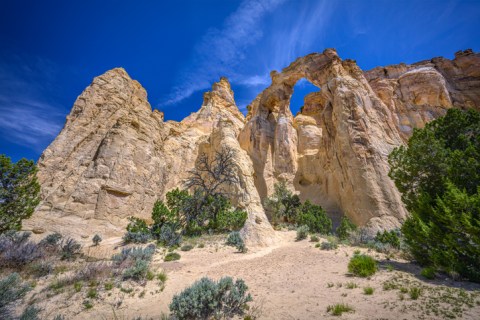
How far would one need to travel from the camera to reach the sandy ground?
4801 mm

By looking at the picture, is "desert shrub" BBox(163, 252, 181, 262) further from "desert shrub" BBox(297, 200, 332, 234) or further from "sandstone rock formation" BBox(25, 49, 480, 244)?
"desert shrub" BBox(297, 200, 332, 234)

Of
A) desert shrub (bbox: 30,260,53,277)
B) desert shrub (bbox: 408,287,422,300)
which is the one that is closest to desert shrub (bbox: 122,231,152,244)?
desert shrub (bbox: 30,260,53,277)

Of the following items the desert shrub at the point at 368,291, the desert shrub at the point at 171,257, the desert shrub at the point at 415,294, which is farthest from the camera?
the desert shrub at the point at 171,257

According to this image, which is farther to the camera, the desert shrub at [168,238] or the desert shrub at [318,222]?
the desert shrub at [318,222]

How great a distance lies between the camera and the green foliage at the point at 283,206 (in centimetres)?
2434

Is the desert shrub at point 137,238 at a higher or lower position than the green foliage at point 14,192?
lower

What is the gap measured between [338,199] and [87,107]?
32942 mm

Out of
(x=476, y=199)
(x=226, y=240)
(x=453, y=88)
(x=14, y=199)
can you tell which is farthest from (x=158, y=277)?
(x=453, y=88)

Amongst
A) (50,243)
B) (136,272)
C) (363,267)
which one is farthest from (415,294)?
(50,243)

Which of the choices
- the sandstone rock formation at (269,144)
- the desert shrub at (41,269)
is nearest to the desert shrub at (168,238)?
the sandstone rock formation at (269,144)

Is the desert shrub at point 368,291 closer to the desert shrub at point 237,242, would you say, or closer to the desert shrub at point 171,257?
the desert shrub at point 237,242

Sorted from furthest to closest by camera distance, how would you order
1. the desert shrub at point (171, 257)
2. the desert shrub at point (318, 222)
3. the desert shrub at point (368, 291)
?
the desert shrub at point (318, 222), the desert shrub at point (171, 257), the desert shrub at point (368, 291)

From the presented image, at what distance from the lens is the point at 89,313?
5.59 m

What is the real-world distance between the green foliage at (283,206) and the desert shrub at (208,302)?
18.8 m
